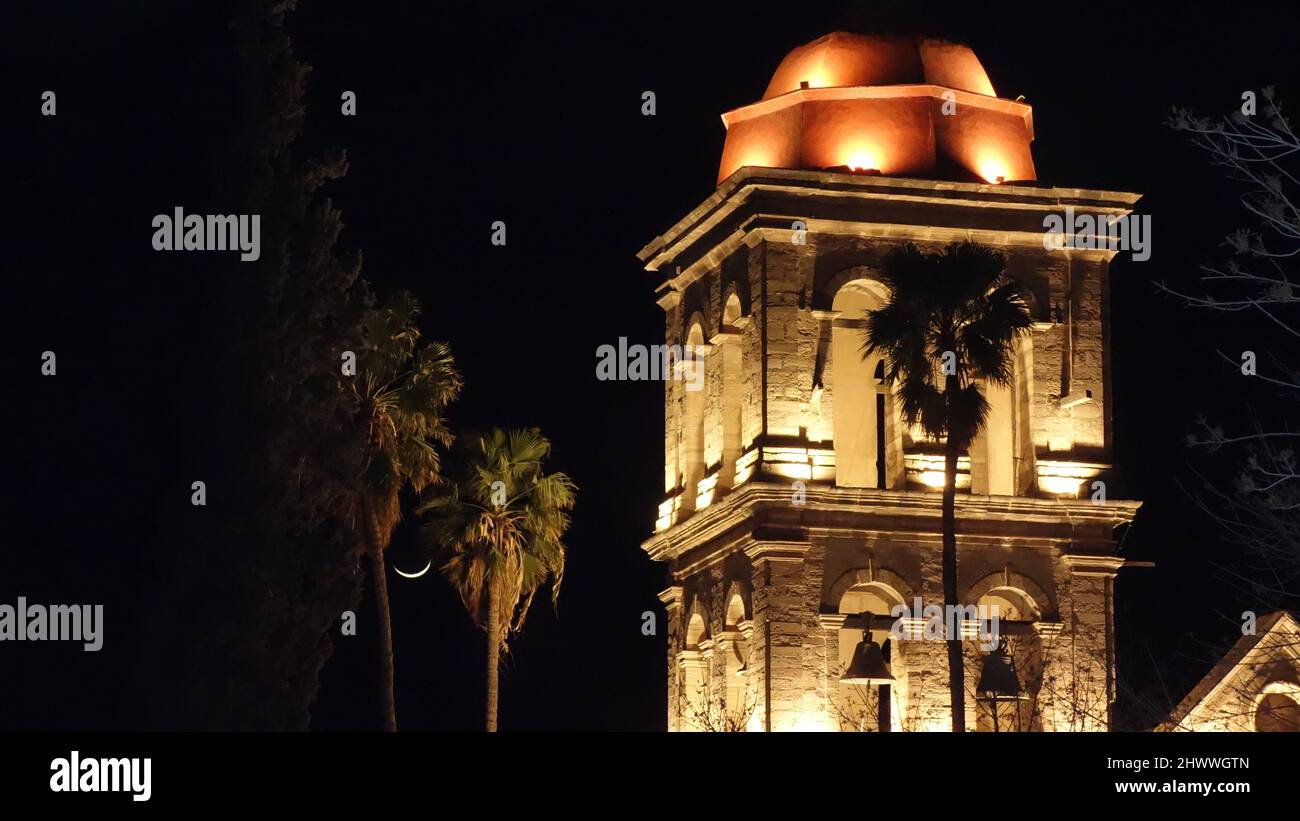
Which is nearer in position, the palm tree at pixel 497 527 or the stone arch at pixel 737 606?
the stone arch at pixel 737 606

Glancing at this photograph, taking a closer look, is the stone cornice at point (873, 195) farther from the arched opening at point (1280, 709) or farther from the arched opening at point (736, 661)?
the arched opening at point (1280, 709)

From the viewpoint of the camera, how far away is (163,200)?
4372 centimetres

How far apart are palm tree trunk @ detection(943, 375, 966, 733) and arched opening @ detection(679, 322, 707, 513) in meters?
6.21

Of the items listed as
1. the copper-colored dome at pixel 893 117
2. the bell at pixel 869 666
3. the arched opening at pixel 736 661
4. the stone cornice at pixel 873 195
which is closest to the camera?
the bell at pixel 869 666

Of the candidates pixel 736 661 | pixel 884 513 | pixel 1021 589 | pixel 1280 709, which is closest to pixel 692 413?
pixel 736 661

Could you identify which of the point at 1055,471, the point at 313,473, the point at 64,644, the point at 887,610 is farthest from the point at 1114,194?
the point at 64,644

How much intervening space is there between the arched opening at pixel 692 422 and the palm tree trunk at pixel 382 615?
646 centimetres

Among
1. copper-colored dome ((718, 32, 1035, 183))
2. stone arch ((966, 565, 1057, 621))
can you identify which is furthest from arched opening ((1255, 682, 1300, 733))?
copper-colored dome ((718, 32, 1035, 183))

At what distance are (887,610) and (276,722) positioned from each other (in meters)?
16.0

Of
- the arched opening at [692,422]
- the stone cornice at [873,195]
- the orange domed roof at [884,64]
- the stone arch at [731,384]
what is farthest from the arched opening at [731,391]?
the orange domed roof at [884,64]

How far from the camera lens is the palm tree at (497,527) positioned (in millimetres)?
57344

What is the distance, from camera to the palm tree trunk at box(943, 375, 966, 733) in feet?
163
